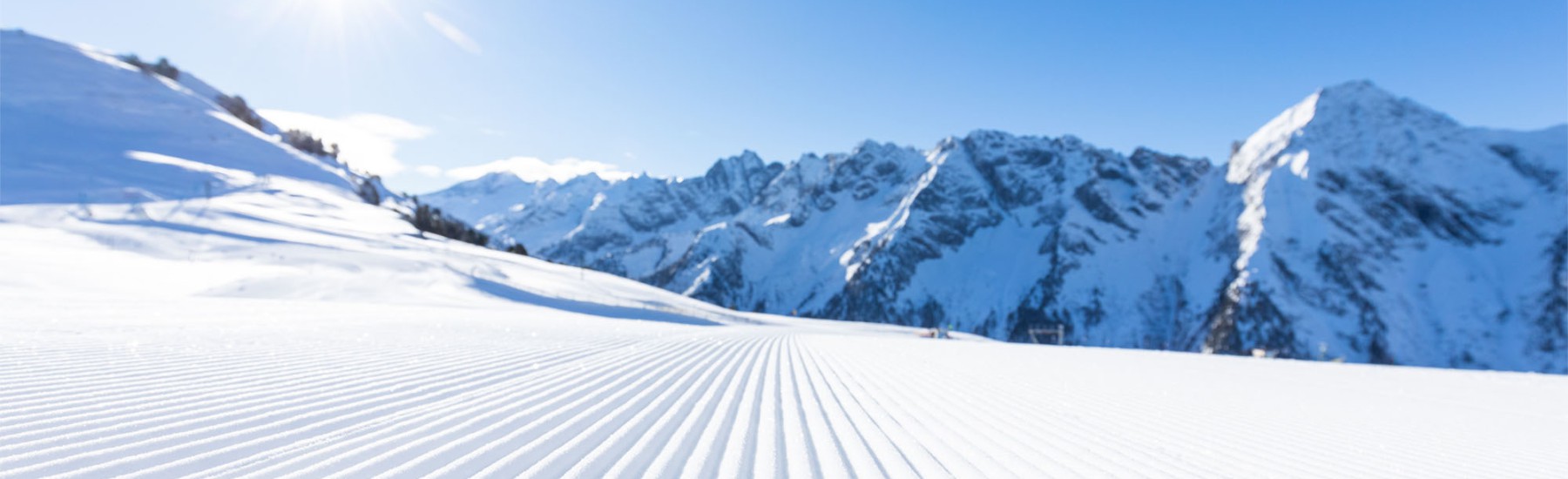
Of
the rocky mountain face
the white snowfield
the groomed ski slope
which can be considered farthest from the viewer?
the rocky mountain face

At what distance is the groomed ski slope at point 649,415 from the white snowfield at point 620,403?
0.12ft

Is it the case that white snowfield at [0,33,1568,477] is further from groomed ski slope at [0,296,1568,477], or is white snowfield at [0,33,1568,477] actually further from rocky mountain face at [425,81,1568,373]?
rocky mountain face at [425,81,1568,373]

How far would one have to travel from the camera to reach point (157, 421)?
499 centimetres

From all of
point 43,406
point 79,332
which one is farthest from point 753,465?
point 79,332

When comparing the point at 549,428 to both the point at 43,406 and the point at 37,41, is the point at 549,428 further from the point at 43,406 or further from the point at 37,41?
the point at 37,41

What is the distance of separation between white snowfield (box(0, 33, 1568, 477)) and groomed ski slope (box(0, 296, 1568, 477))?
0.12 feet

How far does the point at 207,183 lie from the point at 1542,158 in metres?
219

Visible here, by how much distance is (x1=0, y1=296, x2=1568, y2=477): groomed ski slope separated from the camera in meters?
4.57

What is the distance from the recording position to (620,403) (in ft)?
22.5

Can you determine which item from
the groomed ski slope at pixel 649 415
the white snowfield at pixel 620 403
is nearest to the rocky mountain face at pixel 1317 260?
the white snowfield at pixel 620 403

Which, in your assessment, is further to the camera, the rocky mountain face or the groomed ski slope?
the rocky mountain face

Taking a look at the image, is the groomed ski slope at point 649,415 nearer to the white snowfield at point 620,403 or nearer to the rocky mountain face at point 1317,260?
the white snowfield at point 620,403

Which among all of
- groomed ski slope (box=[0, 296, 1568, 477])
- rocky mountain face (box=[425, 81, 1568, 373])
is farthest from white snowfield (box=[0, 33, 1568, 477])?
rocky mountain face (box=[425, 81, 1568, 373])

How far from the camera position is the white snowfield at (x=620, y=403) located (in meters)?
4.67
